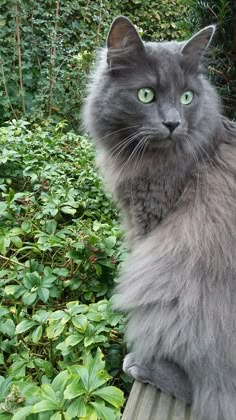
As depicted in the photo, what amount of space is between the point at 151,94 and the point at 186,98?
0.14 metres

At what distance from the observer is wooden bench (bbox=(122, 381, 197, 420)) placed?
1264 millimetres

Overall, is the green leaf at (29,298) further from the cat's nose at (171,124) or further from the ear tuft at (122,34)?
the ear tuft at (122,34)

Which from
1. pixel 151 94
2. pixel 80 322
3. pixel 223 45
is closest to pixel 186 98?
pixel 151 94

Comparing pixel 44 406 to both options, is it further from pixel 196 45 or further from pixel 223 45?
pixel 223 45

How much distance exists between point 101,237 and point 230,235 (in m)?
0.78

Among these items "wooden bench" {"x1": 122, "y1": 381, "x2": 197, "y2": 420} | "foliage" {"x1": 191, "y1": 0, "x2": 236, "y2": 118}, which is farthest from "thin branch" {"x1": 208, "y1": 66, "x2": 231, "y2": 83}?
"wooden bench" {"x1": 122, "y1": 381, "x2": 197, "y2": 420}

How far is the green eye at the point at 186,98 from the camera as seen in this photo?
144cm

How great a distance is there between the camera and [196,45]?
4.73 ft

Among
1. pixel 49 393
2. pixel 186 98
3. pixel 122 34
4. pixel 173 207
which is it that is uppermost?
pixel 122 34

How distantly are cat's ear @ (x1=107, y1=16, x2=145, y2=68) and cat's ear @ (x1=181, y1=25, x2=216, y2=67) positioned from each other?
159 millimetres

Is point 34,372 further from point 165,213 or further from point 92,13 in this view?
point 92,13

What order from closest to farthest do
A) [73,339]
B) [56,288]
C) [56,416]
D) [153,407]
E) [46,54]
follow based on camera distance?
[56,416]
[153,407]
[73,339]
[56,288]
[46,54]

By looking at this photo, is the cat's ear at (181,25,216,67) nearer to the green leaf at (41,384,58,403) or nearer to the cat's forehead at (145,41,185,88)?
the cat's forehead at (145,41,185,88)

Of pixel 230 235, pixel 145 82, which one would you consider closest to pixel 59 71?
pixel 145 82
